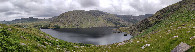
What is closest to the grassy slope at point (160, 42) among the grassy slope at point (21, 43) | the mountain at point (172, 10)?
the grassy slope at point (21, 43)

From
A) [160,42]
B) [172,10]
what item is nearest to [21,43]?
[160,42]

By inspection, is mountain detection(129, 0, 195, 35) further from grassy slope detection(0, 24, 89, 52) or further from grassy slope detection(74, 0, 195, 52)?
grassy slope detection(0, 24, 89, 52)

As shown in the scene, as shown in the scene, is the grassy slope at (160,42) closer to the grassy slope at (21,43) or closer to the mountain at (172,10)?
the grassy slope at (21,43)

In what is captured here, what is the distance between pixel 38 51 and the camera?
15461 millimetres

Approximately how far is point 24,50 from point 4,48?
209 cm

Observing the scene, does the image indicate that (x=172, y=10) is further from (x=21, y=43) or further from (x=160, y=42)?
(x=21, y=43)

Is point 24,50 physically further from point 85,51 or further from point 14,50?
point 85,51

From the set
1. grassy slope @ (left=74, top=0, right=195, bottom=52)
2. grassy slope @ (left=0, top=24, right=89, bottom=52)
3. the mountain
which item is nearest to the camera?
grassy slope @ (left=0, top=24, right=89, bottom=52)

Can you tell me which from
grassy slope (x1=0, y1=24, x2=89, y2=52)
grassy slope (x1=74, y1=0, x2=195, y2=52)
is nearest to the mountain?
grassy slope (x1=74, y1=0, x2=195, y2=52)

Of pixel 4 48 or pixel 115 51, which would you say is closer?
pixel 4 48

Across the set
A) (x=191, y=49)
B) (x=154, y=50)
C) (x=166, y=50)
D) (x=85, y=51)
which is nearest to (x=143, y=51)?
(x=154, y=50)

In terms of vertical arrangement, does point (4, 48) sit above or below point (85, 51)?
above

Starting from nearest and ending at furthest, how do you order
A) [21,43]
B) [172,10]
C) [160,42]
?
[21,43], [160,42], [172,10]

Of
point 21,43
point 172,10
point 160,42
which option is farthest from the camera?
point 172,10
